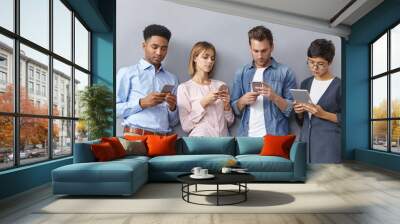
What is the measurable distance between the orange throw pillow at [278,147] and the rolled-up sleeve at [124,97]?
2.64 m

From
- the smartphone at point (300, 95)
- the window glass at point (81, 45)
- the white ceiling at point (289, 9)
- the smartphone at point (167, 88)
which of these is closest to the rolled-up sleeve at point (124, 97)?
the smartphone at point (167, 88)

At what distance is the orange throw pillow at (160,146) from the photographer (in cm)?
667

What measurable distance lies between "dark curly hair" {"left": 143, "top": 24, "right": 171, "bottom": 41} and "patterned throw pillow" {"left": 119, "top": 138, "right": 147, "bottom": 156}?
7.44 feet

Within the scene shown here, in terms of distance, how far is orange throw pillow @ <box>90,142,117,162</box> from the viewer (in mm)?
5608

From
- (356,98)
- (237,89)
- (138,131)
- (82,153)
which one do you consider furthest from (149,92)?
(356,98)

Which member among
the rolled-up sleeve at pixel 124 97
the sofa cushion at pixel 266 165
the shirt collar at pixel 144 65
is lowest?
the sofa cushion at pixel 266 165

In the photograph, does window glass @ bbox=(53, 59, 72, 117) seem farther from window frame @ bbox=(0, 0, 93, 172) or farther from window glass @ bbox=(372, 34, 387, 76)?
window glass @ bbox=(372, 34, 387, 76)

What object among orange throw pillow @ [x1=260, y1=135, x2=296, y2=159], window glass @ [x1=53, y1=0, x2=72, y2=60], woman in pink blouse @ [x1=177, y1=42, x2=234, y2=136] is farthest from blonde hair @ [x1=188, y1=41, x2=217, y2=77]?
window glass @ [x1=53, y1=0, x2=72, y2=60]

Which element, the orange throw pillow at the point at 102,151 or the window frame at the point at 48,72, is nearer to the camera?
the window frame at the point at 48,72

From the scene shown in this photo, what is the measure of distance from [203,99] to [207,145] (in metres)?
1.07

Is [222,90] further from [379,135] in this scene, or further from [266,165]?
[379,135]

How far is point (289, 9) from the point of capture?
25.6 ft

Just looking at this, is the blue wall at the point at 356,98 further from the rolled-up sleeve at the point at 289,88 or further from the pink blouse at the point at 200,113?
the pink blouse at the point at 200,113

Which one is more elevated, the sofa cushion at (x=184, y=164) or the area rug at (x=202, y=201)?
the sofa cushion at (x=184, y=164)
